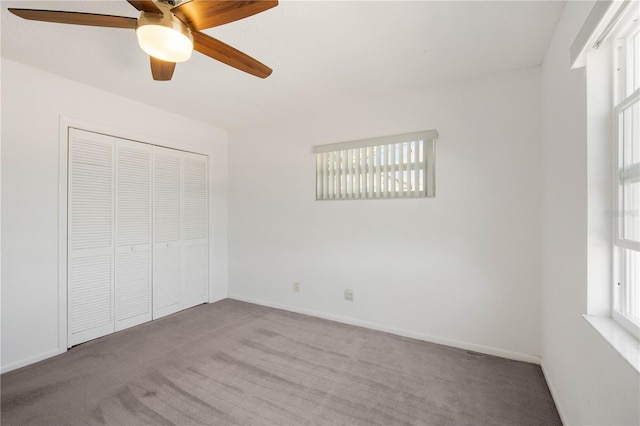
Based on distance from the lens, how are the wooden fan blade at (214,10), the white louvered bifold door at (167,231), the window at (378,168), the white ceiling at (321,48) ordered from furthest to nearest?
the white louvered bifold door at (167,231) < the window at (378,168) < the white ceiling at (321,48) < the wooden fan blade at (214,10)

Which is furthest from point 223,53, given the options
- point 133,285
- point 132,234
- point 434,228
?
point 133,285

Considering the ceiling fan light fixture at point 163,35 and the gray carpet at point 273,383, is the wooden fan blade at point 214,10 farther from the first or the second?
the gray carpet at point 273,383

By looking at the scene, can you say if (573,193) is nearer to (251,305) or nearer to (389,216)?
(389,216)

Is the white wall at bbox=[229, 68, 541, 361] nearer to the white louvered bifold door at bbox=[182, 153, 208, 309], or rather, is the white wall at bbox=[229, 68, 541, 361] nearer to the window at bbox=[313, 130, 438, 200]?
the window at bbox=[313, 130, 438, 200]

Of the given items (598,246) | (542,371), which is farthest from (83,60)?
(542,371)

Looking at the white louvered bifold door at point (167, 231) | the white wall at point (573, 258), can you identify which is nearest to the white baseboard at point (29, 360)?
the white louvered bifold door at point (167, 231)

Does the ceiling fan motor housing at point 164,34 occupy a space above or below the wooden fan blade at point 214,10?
below

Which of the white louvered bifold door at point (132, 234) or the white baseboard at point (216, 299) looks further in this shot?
the white baseboard at point (216, 299)

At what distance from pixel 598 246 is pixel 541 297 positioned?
1.18 meters

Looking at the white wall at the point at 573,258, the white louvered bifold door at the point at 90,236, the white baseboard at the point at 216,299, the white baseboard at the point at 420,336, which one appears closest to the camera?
the white wall at the point at 573,258

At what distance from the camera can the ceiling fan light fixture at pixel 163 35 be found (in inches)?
50.4

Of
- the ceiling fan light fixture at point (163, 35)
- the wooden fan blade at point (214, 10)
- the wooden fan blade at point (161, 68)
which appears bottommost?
the ceiling fan light fixture at point (163, 35)

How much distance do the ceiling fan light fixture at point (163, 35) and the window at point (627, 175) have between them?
1.93m

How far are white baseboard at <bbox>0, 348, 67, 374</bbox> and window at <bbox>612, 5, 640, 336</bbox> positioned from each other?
154 inches
